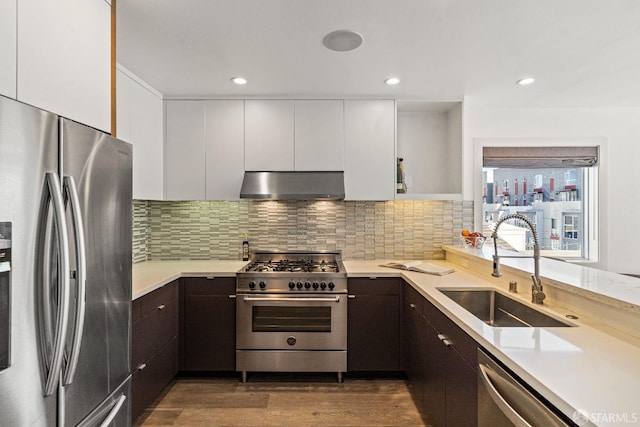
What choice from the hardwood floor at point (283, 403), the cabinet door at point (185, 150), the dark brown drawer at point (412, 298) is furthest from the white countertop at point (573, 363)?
the cabinet door at point (185, 150)

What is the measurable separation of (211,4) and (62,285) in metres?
1.44

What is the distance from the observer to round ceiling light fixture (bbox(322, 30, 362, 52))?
202 centimetres

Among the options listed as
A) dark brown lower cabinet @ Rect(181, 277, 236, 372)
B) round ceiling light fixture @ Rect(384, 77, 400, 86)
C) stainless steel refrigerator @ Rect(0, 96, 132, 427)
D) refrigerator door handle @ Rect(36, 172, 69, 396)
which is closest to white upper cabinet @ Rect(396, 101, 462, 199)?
round ceiling light fixture @ Rect(384, 77, 400, 86)

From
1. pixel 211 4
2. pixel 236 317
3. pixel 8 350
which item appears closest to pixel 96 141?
pixel 8 350

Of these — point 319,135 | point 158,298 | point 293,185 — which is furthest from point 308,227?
point 158,298

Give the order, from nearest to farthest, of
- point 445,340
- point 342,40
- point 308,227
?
point 445,340 → point 342,40 → point 308,227

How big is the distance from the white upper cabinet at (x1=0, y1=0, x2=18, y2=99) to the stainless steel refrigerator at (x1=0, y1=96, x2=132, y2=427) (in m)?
0.13

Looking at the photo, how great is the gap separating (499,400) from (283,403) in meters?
1.74

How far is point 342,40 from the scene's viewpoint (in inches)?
82.0

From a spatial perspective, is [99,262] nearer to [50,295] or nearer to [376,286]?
[50,295]

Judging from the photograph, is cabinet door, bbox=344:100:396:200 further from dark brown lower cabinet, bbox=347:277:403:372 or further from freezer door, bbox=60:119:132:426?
freezer door, bbox=60:119:132:426

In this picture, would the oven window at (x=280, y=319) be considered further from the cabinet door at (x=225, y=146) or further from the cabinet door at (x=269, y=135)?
the cabinet door at (x=269, y=135)

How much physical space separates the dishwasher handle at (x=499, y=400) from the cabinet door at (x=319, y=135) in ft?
6.94

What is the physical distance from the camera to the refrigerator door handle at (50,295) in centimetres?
110
